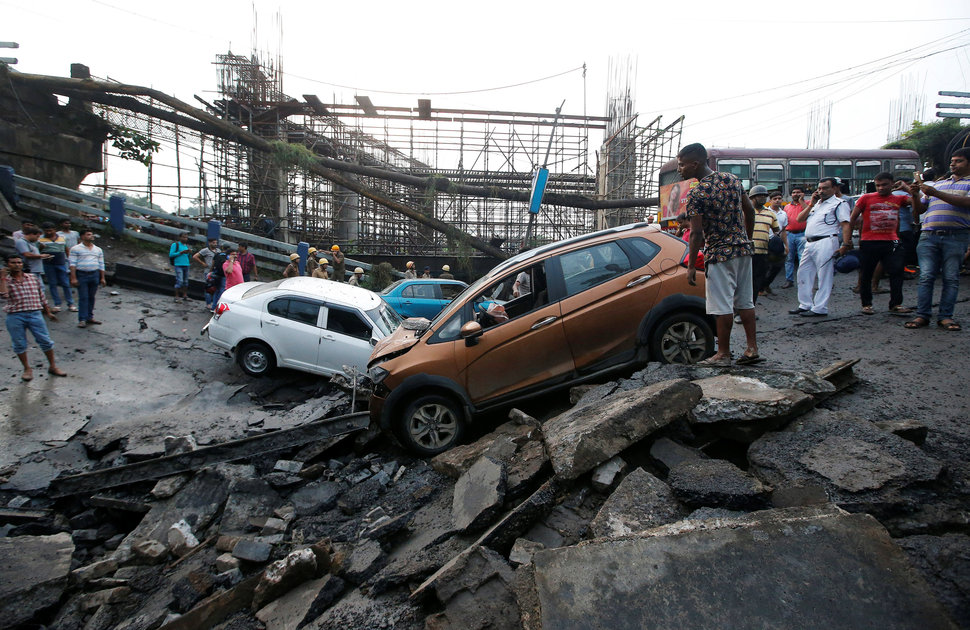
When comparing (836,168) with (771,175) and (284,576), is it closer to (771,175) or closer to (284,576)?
(771,175)

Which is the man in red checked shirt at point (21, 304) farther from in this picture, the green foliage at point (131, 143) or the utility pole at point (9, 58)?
the utility pole at point (9, 58)

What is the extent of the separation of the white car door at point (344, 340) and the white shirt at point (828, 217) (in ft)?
23.7

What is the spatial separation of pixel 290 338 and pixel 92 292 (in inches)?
198

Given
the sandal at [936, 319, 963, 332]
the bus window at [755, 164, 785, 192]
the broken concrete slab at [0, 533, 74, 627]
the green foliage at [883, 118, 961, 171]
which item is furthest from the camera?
the green foliage at [883, 118, 961, 171]

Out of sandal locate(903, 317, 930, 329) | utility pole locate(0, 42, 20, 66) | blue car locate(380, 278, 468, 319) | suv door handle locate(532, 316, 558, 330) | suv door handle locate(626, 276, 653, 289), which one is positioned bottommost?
blue car locate(380, 278, 468, 319)

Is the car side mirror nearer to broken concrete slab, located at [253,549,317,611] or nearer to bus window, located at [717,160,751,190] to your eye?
broken concrete slab, located at [253,549,317,611]

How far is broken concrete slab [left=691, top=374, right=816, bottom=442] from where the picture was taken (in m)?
3.15

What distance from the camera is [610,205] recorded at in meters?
19.0

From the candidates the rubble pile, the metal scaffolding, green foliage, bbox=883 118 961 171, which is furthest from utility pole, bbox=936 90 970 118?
the rubble pile

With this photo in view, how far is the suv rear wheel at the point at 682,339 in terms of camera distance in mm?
4789

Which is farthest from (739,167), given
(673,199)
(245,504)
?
(245,504)

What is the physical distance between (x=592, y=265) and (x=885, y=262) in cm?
478

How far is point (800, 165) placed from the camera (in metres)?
13.1

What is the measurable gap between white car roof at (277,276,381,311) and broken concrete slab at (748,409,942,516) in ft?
22.2
